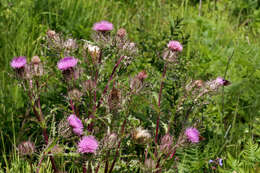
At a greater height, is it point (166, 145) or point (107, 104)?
point (107, 104)

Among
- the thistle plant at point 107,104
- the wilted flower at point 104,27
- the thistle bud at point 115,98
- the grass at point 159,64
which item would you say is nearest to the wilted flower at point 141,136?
the thistle plant at point 107,104

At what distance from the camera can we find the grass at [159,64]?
1.39 metres

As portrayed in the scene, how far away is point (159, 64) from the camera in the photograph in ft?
4.55

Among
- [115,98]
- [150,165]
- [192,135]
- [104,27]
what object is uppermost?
[104,27]

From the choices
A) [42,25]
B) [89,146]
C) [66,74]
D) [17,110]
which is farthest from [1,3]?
[89,146]

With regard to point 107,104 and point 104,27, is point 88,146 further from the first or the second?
point 104,27

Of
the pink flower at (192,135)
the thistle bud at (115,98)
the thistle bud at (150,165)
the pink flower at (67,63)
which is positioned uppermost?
the pink flower at (67,63)

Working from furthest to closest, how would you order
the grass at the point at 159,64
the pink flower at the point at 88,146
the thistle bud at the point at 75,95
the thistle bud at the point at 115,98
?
the grass at the point at 159,64, the thistle bud at the point at 75,95, the thistle bud at the point at 115,98, the pink flower at the point at 88,146

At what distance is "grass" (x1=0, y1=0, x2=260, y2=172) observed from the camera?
1.39 metres

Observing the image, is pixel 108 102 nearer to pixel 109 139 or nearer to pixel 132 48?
pixel 109 139

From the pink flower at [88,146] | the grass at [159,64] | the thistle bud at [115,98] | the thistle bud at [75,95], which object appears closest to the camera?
the pink flower at [88,146]

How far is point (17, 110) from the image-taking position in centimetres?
166

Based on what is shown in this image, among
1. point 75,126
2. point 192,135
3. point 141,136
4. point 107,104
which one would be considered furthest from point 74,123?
point 192,135

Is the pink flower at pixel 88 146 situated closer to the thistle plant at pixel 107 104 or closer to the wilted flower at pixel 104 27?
the thistle plant at pixel 107 104
